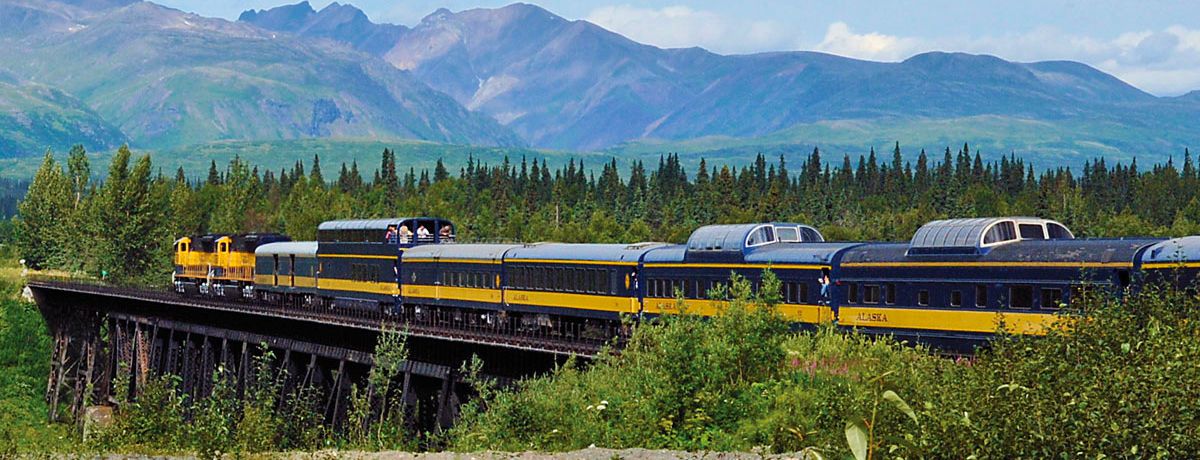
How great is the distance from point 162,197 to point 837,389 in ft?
443

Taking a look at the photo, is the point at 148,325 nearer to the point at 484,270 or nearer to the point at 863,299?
the point at 484,270

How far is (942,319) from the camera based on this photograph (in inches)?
1531

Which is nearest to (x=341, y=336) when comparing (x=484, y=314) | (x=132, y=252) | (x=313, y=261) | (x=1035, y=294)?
(x=484, y=314)

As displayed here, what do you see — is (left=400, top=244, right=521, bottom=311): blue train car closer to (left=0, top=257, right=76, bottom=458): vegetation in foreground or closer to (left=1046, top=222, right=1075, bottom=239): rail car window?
(left=1046, top=222, right=1075, bottom=239): rail car window

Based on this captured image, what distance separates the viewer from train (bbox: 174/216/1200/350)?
118 ft

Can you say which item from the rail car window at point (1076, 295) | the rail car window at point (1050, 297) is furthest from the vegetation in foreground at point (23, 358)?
the rail car window at point (1076, 295)

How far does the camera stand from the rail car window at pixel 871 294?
41.4m

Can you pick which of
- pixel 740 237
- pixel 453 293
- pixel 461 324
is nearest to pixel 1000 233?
pixel 740 237

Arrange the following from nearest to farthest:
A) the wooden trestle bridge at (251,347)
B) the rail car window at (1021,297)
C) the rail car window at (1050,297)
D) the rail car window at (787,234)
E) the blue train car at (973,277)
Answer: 1. the blue train car at (973,277)
2. the rail car window at (1050,297)
3. the rail car window at (1021,297)
4. the wooden trestle bridge at (251,347)
5. the rail car window at (787,234)

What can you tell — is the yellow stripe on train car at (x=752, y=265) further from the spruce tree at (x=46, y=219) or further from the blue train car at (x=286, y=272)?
the spruce tree at (x=46, y=219)

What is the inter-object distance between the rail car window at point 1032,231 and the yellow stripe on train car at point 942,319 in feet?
12.2

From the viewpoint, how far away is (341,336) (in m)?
61.1

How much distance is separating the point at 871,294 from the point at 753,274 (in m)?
5.64

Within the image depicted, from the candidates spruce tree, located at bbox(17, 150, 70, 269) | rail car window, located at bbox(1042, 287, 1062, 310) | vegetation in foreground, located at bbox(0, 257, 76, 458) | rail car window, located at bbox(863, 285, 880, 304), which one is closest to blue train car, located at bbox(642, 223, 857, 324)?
rail car window, located at bbox(863, 285, 880, 304)
